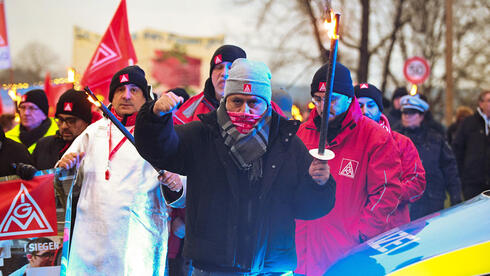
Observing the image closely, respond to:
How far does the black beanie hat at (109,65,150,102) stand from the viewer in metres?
4.27

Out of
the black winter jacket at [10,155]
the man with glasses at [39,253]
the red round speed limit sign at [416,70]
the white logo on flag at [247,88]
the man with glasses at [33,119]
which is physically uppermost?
the red round speed limit sign at [416,70]

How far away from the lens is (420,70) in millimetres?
12883

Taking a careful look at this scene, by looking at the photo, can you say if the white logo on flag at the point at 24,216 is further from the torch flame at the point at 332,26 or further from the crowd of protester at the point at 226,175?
the torch flame at the point at 332,26

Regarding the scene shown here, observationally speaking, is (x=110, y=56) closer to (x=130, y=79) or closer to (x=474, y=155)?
(x=130, y=79)

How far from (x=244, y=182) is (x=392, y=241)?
1090 mm

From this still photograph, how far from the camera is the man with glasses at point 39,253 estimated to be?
173 inches

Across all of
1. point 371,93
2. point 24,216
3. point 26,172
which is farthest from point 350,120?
point 24,216

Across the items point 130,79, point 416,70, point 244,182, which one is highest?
point 416,70

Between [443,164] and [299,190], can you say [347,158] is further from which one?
[443,164]

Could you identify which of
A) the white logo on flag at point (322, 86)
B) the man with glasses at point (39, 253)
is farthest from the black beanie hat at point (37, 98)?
the white logo on flag at point (322, 86)

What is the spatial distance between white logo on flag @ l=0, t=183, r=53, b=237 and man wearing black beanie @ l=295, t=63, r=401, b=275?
78.1 inches

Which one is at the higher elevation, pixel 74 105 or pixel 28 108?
pixel 28 108

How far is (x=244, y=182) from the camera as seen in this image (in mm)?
3039

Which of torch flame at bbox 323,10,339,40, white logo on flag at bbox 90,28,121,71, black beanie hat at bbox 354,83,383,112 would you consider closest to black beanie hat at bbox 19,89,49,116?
white logo on flag at bbox 90,28,121,71
